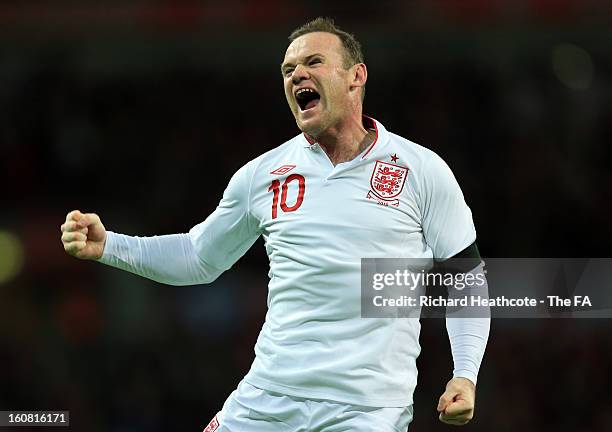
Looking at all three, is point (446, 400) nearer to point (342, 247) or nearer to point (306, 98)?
point (342, 247)

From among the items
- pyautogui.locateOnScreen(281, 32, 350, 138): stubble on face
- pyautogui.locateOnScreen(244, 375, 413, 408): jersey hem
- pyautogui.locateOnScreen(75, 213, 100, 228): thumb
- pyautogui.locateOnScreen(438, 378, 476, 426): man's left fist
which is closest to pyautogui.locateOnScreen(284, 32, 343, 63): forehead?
pyautogui.locateOnScreen(281, 32, 350, 138): stubble on face

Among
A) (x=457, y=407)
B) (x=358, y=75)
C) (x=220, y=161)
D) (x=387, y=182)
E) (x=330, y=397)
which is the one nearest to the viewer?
(x=457, y=407)

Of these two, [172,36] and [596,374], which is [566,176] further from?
[172,36]

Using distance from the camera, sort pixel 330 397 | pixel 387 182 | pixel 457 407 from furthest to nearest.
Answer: pixel 387 182 < pixel 330 397 < pixel 457 407

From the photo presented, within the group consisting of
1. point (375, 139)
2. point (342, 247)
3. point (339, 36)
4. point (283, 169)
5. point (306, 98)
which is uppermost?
point (339, 36)

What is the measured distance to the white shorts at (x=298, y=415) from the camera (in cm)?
327

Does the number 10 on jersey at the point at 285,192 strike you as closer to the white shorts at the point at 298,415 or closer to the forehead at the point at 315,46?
the forehead at the point at 315,46

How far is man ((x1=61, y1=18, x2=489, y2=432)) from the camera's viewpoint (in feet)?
10.9

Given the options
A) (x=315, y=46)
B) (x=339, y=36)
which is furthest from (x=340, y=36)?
A: (x=315, y=46)

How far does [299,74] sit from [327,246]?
2.41ft

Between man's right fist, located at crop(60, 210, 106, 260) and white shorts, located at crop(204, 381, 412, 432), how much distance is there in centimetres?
80

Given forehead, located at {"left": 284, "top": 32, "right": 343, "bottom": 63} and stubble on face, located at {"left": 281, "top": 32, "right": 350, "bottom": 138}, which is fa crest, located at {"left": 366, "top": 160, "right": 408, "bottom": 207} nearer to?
stubble on face, located at {"left": 281, "top": 32, "right": 350, "bottom": 138}

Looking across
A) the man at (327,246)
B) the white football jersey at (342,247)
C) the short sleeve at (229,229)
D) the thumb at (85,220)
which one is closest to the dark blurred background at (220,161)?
the short sleeve at (229,229)

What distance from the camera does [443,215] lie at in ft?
11.6
